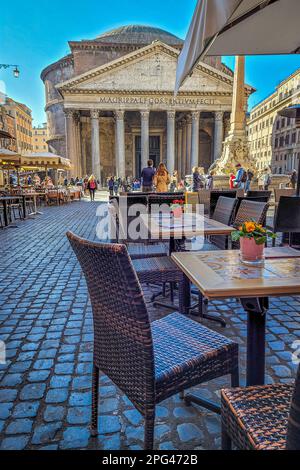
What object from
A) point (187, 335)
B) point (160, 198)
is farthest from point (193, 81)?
point (187, 335)

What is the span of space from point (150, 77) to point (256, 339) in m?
35.2

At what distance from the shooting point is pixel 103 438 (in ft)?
5.92

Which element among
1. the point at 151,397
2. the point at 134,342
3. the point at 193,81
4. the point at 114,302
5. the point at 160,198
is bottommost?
the point at 151,397

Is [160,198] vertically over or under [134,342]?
over

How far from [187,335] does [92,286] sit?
0.65 meters

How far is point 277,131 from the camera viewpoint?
54.5 m

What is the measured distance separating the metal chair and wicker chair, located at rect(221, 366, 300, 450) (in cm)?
362

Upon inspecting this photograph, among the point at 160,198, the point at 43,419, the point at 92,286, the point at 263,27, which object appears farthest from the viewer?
the point at 160,198

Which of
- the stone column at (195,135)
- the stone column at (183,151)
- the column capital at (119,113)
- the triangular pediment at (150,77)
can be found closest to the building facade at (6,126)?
the triangular pediment at (150,77)

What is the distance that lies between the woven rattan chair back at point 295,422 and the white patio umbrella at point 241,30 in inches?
73.3

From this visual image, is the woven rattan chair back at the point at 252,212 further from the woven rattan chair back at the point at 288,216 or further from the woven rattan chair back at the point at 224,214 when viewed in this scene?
the woven rattan chair back at the point at 288,216

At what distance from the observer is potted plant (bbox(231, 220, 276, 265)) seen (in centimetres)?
193

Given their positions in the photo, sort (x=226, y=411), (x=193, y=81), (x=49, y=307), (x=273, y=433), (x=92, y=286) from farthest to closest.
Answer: (x=193, y=81)
(x=49, y=307)
(x=92, y=286)
(x=226, y=411)
(x=273, y=433)
